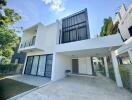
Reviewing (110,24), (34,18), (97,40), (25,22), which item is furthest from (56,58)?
(110,24)

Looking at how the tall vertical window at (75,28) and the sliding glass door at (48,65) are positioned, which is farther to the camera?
the tall vertical window at (75,28)

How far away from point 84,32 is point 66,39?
2.57 meters

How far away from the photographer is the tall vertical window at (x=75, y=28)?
990cm

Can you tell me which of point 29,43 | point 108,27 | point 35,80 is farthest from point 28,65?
point 108,27

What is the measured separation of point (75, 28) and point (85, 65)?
5.89m

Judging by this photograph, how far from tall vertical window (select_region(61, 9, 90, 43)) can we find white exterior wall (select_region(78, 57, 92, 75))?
13.2ft

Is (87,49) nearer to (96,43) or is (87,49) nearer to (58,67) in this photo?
(96,43)

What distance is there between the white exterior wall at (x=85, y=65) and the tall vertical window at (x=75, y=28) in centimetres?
401

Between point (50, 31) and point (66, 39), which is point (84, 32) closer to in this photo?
point (66, 39)

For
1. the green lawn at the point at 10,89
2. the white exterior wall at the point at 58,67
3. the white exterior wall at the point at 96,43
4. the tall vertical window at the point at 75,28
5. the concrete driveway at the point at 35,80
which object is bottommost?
the green lawn at the point at 10,89

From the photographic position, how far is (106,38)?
6.20 meters

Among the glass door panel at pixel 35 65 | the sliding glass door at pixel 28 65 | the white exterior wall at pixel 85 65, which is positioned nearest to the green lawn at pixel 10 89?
the glass door panel at pixel 35 65

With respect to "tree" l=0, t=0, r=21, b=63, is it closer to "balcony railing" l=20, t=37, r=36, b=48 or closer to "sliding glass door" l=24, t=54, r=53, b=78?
"balcony railing" l=20, t=37, r=36, b=48

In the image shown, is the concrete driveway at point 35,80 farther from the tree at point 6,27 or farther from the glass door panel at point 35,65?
the tree at point 6,27
